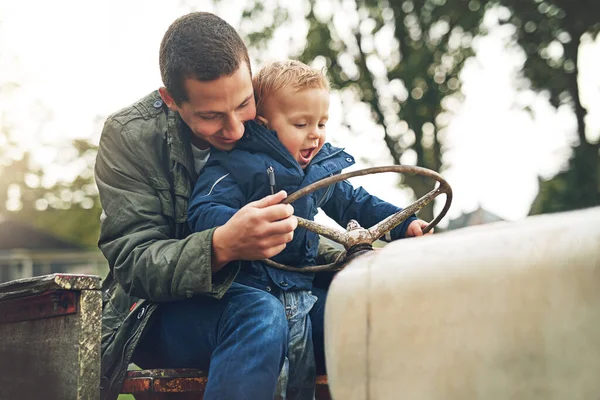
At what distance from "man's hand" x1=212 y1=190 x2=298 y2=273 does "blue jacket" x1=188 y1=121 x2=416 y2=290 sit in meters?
0.17

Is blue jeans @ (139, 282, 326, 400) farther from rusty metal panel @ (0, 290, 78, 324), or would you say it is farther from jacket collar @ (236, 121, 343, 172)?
jacket collar @ (236, 121, 343, 172)

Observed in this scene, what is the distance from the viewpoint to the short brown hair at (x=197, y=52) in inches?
82.0

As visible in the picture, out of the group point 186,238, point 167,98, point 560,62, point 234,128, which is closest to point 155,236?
point 186,238

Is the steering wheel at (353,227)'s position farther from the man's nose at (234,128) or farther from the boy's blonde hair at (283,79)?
the boy's blonde hair at (283,79)

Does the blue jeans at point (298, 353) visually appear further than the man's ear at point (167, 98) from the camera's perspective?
No

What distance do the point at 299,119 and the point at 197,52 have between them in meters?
0.38

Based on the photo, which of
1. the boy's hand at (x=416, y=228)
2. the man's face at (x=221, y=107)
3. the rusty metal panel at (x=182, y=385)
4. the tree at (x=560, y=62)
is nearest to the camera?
the rusty metal panel at (x=182, y=385)

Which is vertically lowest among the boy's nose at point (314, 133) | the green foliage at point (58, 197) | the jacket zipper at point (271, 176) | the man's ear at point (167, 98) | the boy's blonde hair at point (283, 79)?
the green foliage at point (58, 197)

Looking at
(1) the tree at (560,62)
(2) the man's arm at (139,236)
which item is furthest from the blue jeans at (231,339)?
(1) the tree at (560,62)

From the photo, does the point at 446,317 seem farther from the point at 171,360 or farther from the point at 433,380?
the point at 171,360

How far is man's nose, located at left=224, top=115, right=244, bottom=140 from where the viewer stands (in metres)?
2.09

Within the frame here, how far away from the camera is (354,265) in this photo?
1227mm

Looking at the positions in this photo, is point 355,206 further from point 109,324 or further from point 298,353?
point 109,324

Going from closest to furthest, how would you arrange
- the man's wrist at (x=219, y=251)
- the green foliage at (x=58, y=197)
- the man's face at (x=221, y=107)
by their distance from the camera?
the man's wrist at (x=219, y=251)
the man's face at (x=221, y=107)
the green foliage at (x=58, y=197)
